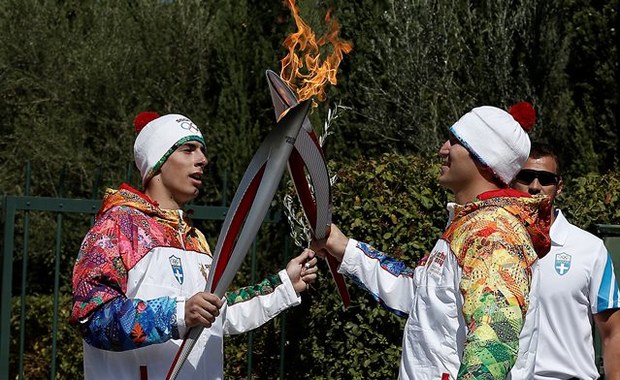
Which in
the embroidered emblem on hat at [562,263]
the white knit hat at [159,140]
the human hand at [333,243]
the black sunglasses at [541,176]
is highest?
the white knit hat at [159,140]

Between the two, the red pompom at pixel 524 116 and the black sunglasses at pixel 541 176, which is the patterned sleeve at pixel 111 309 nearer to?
the red pompom at pixel 524 116

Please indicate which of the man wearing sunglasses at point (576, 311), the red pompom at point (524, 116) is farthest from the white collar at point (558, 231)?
the red pompom at point (524, 116)

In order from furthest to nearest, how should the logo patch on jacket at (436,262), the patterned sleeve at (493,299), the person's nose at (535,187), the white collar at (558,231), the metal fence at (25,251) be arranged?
the metal fence at (25,251)
the person's nose at (535,187)
the white collar at (558,231)
the logo patch on jacket at (436,262)
the patterned sleeve at (493,299)

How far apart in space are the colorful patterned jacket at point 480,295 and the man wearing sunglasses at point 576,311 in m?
0.73

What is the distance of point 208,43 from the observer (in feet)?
44.3

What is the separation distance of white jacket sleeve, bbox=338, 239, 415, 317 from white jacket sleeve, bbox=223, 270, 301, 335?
0.77 feet

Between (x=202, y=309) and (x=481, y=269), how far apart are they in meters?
0.96

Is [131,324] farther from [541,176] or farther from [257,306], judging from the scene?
[541,176]

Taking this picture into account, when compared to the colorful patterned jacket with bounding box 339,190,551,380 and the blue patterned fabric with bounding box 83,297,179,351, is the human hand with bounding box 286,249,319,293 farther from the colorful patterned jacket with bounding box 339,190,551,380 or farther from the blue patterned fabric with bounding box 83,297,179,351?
the blue patterned fabric with bounding box 83,297,179,351

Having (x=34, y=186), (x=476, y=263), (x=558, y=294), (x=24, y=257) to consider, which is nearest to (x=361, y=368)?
(x=558, y=294)

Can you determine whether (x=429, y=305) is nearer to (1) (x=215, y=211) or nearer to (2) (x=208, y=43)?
(1) (x=215, y=211)

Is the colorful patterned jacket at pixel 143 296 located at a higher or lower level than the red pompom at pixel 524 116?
lower

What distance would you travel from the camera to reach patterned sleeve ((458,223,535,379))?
3.29 m

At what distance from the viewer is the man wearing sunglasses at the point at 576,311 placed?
4559 millimetres
